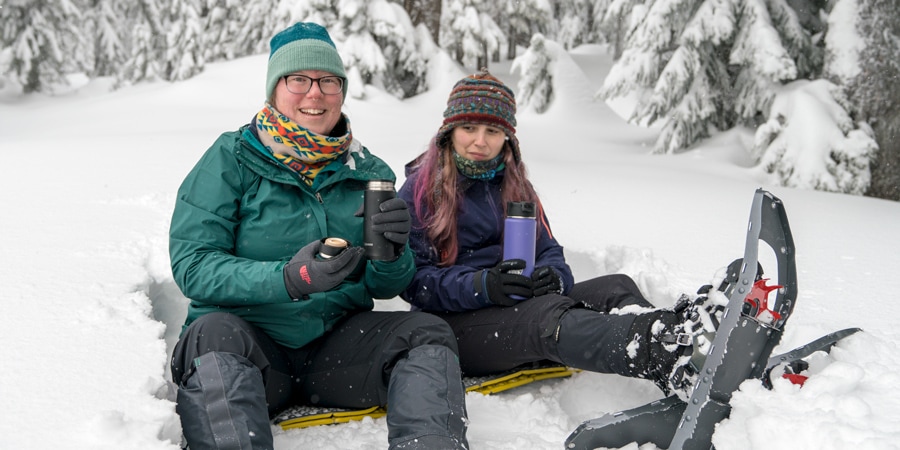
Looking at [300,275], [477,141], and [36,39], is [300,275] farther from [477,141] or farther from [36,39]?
[36,39]

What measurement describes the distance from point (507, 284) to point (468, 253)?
1.54 feet

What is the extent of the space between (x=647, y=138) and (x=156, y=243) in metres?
8.63

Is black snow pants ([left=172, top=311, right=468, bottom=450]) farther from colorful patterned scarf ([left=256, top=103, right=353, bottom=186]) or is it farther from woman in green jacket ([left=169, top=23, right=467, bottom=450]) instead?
colorful patterned scarf ([left=256, top=103, right=353, bottom=186])

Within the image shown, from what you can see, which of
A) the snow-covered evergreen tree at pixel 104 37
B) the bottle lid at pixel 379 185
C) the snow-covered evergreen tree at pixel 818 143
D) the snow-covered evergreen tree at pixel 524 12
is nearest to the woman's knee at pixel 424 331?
the bottle lid at pixel 379 185

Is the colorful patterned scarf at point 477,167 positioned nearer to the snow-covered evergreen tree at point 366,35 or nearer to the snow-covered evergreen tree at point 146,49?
the snow-covered evergreen tree at point 366,35

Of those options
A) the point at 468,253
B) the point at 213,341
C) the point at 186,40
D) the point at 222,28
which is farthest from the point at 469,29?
the point at 213,341

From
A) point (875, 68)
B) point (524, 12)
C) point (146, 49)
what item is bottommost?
point (146, 49)

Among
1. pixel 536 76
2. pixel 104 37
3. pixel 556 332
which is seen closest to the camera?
pixel 556 332

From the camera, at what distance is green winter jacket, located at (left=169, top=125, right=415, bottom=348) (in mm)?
2277

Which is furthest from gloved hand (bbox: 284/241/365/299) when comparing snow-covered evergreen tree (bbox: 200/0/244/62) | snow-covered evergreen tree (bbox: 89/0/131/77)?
snow-covered evergreen tree (bbox: 89/0/131/77)

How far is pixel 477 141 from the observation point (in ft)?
10.4

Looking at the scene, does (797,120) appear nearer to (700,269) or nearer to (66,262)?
(700,269)

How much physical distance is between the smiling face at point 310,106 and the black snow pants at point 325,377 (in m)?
0.78

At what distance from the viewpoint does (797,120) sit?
25.3ft
